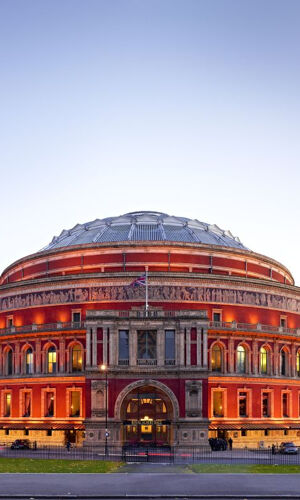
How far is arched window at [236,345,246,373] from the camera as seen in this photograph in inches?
2975

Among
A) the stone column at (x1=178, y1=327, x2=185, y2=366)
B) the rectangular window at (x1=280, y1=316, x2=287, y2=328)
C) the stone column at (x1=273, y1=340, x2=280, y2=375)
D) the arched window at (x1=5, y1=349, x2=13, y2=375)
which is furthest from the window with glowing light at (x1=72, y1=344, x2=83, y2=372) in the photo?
the rectangular window at (x1=280, y1=316, x2=287, y2=328)

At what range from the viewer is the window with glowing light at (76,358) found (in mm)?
74125

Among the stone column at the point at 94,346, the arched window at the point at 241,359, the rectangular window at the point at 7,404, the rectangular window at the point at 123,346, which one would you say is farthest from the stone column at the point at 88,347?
the arched window at the point at 241,359

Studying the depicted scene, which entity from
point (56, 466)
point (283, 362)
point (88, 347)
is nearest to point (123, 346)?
point (88, 347)

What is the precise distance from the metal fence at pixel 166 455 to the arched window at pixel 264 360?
9953mm

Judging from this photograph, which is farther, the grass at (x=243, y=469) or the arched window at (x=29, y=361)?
the arched window at (x=29, y=361)

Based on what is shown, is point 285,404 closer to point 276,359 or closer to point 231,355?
point 276,359

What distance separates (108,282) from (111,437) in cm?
1689

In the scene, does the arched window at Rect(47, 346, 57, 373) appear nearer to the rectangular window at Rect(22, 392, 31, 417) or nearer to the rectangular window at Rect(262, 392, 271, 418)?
the rectangular window at Rect(22, 392, 31, 417)

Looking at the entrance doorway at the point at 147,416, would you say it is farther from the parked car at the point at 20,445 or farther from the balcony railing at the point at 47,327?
the balcony railing at the point at 47,327

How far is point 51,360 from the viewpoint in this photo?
76.1 meters

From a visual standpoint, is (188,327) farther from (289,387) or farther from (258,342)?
(289,387)

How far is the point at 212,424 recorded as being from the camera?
71.4 meters

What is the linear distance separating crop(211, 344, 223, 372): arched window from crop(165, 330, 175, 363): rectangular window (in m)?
8.36
